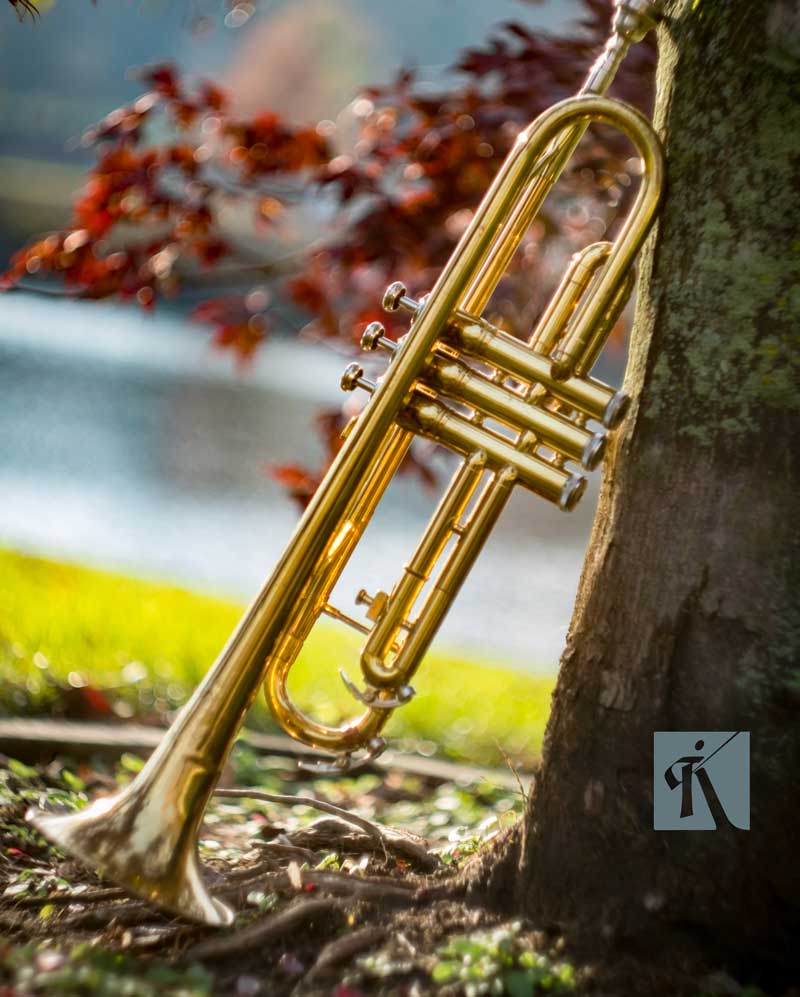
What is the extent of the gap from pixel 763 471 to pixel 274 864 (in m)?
1.02

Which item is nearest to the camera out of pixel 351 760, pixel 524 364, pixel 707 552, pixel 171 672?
pixel 707 552

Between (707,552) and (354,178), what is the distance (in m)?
1.86

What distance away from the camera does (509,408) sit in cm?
163

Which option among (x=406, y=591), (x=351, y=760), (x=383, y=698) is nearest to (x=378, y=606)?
(x=406, y=591)

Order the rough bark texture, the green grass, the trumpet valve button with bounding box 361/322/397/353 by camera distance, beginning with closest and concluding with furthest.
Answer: the rough bark texture, the trumpet valve button with bounding box 361/322/397/353, the green grass

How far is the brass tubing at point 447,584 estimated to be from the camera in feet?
5.71

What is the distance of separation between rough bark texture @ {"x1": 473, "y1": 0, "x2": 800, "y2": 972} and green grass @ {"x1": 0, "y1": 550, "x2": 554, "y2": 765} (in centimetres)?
186

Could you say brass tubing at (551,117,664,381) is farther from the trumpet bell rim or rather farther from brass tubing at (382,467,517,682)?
the trumpet bell rim

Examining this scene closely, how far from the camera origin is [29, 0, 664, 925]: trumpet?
61.1 inches

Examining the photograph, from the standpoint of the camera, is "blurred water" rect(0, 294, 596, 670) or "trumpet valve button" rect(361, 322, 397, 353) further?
"blurred water" rect(0, 294, 596, 670)

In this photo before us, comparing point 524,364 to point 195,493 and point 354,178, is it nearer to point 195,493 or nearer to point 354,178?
point 354,178

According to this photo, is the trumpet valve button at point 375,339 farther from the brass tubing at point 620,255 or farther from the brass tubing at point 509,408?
the brass tubing at point 620,255

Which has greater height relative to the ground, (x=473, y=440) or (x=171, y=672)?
(x=473, y=440)

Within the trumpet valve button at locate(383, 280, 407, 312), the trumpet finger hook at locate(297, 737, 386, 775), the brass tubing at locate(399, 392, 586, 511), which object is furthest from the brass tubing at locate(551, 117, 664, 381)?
the trumpet finger hook at locate(297, 737, 386, 775)
